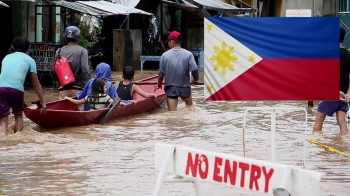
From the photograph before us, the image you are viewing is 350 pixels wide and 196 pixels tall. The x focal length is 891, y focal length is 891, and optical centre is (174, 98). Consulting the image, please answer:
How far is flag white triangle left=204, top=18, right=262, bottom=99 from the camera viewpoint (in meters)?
8.01

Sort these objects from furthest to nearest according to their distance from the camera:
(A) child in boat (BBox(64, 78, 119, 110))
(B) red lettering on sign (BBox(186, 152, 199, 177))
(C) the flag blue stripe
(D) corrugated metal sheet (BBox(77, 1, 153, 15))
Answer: (D) corrugated metal sheet (BBox(77, 1, 153, 15)), (A) child in boat (BBox(64, 78, 119, 110)), (C) the flag blue stripe, (B) red lettering on sign (BBox(186, 152, 199, 177))

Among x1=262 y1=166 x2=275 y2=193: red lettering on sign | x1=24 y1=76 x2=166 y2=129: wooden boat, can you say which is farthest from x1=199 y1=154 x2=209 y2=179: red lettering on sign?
x1=24 y1=76 x2=166 y2=129: wooden boat

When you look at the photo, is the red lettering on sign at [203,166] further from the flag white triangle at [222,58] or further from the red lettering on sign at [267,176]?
the flag white triangle at [222,58]

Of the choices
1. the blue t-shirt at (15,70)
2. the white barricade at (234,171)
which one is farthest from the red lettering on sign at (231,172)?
the blue t-shirt at (15,70)

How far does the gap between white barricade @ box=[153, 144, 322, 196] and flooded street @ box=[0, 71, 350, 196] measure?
2716 millimetres

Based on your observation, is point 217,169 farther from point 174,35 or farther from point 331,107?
point 174,35

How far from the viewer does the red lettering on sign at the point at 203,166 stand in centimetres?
574

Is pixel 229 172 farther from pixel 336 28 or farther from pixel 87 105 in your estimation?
pixel 87 105

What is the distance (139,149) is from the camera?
11844 millimetres

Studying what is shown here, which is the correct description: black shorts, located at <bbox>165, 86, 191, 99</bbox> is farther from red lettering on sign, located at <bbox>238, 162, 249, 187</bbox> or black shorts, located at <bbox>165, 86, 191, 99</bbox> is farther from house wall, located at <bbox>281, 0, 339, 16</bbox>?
house wall, located at <bbox>281, 0, 339, 16</bbox>

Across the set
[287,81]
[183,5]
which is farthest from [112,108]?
[183,5]

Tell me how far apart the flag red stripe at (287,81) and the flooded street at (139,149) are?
3.90 ft

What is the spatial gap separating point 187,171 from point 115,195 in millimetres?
2858

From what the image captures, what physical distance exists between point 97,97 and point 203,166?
8322 millimetres
